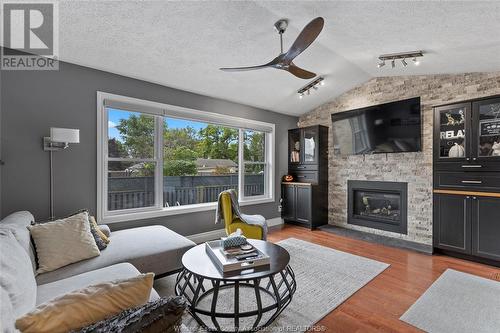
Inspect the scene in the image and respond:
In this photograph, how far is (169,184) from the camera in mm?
3945

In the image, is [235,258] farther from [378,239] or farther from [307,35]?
[378,239]

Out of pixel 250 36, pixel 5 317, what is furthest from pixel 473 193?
pixel 5 317

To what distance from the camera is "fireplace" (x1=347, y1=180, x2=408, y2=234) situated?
14.1ft

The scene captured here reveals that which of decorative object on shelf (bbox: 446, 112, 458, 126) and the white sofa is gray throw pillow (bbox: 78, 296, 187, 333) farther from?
decorative object on shelf (bbox: 446, 112, 458, 126)

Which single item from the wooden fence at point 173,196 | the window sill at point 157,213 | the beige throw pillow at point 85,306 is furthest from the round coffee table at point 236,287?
the wooden fence at point 173,196

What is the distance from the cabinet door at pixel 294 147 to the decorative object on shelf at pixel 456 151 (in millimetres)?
2640

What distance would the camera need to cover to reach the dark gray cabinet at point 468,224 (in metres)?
3.16

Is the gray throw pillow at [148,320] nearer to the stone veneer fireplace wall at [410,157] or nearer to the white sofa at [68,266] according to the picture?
the white sofa at [68,266]

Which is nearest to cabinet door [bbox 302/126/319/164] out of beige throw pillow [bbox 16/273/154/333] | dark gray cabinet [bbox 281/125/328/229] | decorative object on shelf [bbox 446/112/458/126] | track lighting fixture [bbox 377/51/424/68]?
dark gray cabinet [bbox 281/125/328/229]

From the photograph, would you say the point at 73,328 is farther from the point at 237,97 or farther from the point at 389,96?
the point at 389,96

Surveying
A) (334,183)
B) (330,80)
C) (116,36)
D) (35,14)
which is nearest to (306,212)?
(334,183)

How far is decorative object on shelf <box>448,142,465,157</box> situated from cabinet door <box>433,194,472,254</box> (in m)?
0.58

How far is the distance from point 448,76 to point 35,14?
17.3 feet

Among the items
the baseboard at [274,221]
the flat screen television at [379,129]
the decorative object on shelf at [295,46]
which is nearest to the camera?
the decorative object on shelf at [295,46]
